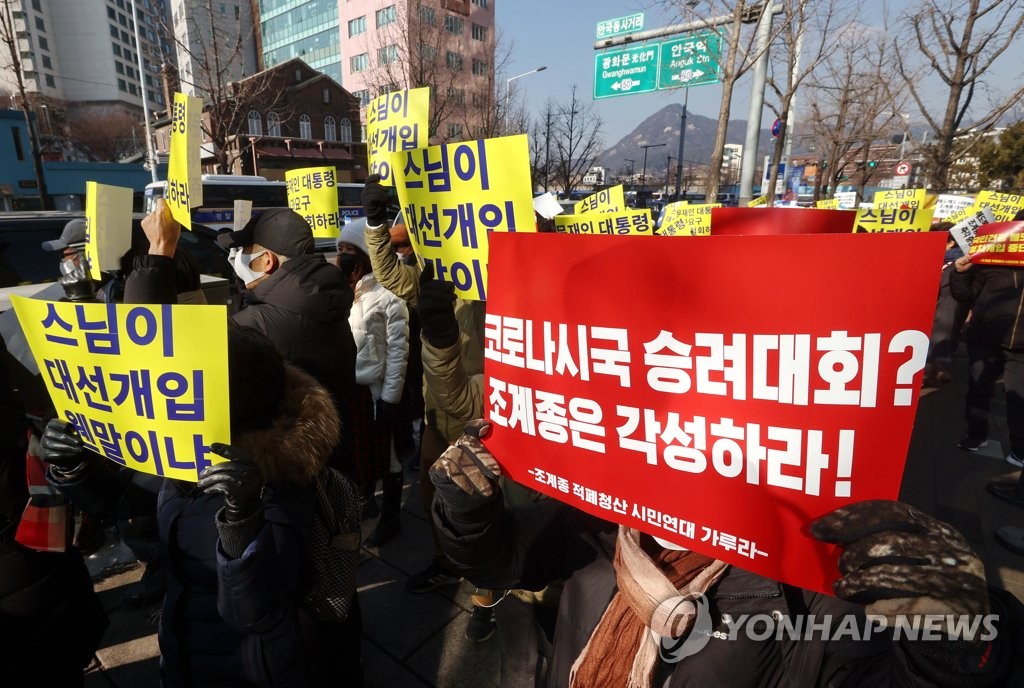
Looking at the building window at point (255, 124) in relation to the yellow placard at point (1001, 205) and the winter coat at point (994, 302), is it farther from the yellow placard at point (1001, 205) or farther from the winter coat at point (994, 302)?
the winter coat at point (994, 302)

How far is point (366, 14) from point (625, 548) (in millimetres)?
55765

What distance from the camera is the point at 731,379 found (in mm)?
1062

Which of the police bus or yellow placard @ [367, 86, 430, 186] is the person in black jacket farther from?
the police bus

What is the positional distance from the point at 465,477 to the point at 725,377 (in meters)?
0.66

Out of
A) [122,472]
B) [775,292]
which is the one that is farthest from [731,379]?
[122,472]

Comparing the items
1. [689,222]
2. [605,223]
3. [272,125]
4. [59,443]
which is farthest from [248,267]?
[272,125]

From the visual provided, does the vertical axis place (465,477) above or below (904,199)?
A: below

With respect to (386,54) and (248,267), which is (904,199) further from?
(386,54)

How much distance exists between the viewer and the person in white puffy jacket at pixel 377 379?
3.48 meters

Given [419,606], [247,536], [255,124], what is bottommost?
[419,606]

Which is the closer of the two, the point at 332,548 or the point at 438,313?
the point at 332,548

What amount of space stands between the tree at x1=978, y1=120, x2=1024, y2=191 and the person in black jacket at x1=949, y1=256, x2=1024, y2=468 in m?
29.1

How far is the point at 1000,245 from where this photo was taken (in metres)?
4.29

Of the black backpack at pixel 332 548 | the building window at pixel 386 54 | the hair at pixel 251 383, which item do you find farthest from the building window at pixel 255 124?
the black backpack at pixel 332 548
